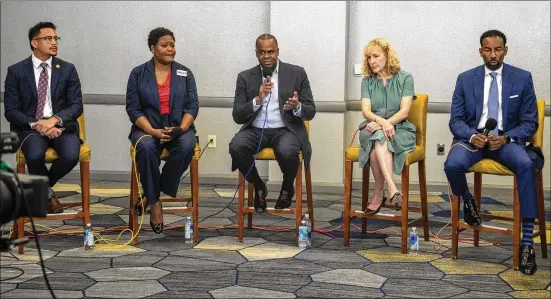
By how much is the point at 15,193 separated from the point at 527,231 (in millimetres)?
2816

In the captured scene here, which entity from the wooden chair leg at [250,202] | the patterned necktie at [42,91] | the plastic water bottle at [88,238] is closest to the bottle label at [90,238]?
the plastic water bottle at [88,238]

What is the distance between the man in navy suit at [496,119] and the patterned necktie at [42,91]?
7.95 feet

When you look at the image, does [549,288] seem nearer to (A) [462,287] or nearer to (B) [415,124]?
(A) [462,287]

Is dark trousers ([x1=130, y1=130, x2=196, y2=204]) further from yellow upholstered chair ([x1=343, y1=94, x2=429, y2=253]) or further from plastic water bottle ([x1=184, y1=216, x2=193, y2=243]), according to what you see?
yellow upholstered chair ([x1=343, y1=94, x2=429, y2=253])

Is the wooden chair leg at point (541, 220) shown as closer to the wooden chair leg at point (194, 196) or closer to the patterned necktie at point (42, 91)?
the wooden chair leg at point (194, 196)

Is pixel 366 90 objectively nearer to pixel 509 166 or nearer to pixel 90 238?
pixel 509 166

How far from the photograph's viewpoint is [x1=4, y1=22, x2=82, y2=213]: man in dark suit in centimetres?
495

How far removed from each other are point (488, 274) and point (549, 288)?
0.34 meters

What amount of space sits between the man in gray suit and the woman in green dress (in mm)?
390

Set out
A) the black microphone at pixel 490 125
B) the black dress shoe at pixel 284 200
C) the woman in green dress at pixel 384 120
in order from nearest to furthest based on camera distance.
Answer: the black microphone at pixel 490 125 → the woman in green dress at pixel 384 120 → the black dress shoe at pixel 284 200

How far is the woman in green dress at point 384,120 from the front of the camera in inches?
195

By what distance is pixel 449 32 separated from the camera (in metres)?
7.11

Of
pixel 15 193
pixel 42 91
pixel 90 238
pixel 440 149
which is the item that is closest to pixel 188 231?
pixel 90 238

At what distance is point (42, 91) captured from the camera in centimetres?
515
